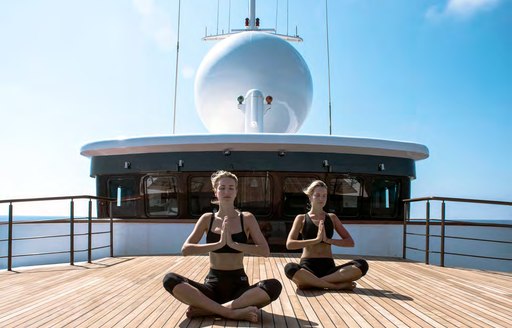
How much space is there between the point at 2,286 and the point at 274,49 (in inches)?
373

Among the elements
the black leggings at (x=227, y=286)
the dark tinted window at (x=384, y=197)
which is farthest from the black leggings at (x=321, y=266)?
the dark tinted window at (x=384, y=197)

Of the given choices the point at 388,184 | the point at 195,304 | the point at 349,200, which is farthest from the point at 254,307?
the point at 388,184

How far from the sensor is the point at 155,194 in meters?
9.68

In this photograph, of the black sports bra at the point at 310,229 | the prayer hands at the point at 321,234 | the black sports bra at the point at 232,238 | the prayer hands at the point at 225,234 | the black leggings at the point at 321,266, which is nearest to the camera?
the prayer hands at the point at 225,234

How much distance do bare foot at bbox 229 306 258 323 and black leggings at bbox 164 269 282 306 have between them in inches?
6.0

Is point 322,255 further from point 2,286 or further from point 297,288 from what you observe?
point 2,286

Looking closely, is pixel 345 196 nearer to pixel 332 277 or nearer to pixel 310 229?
pixel 332 277

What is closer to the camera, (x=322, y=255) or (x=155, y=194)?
(x=322, y=255)

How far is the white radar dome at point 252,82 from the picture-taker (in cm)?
1277

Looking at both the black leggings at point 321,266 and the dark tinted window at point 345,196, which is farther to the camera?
the dark tinted window at point 345,196

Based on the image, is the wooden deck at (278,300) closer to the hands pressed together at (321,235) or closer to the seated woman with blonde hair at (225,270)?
the seated woman with blonde hair at (225,270)

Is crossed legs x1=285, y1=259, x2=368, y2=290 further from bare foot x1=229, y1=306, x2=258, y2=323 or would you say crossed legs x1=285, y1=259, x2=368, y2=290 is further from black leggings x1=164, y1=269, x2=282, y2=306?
bare foot x1=229, y1=306, x2=258, y2=323

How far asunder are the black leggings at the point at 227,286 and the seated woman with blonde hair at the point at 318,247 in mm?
1111

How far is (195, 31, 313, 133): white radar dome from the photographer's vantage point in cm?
1277
